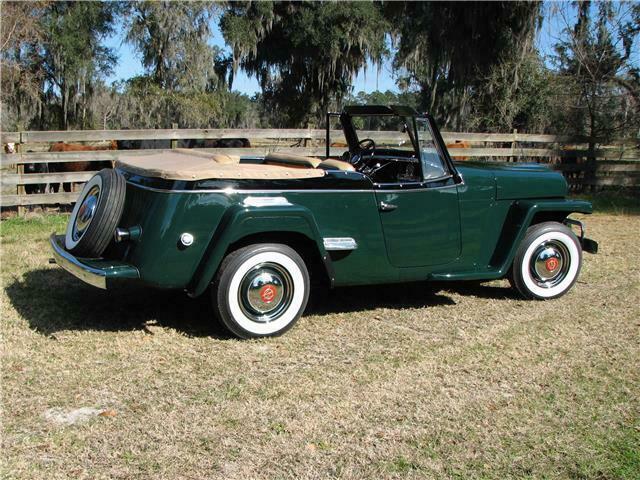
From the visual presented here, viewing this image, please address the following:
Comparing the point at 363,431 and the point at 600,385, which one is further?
the point at 600,385

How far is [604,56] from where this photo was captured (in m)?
16.0

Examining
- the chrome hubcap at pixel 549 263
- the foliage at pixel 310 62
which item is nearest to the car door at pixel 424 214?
the chrome hubcap at pixel 549 263

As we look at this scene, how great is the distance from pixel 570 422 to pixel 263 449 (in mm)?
1704

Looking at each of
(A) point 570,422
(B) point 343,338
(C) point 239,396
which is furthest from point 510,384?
(C) point 239,396

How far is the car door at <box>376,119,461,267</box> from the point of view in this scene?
521 cm

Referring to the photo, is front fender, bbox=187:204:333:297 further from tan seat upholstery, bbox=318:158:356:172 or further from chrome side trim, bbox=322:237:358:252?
tan seat upholstery, bbox=318:158:356:172

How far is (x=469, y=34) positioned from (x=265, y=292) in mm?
16659

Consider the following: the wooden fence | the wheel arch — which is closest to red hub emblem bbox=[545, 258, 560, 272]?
the wheel arch

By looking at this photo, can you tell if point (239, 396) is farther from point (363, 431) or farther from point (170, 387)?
point (363, 431)

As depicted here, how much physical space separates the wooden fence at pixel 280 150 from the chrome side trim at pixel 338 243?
510 cm

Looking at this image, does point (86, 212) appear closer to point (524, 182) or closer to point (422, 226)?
point (422, 226)

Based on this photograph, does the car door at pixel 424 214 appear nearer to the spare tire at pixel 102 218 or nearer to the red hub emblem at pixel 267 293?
the red hub emblem at pixel 267 293

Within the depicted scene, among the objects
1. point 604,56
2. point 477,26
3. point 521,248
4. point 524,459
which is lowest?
point 524,459

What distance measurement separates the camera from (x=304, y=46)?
28.8m
